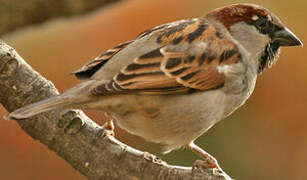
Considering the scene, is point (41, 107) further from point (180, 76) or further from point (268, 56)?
point (268, 56)

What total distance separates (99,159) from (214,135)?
1.90 m

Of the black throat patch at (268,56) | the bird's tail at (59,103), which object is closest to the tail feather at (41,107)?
the bird's tail at (59,103)

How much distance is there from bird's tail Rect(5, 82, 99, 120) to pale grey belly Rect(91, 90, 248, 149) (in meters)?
0.13

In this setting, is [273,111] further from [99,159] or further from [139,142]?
[99,159]

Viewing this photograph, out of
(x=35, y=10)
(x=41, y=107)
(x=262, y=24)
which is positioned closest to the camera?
(x=41, y=107)

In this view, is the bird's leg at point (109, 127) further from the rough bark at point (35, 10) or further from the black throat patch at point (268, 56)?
the black throat patch at point (268, 56)

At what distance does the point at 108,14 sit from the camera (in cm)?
534

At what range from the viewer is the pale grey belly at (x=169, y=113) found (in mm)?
3422

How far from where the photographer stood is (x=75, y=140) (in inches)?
129

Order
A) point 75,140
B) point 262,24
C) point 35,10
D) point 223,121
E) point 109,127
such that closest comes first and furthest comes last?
point 75,140 < point 109,127 < point 35,10 < point 262,24 < point 223,121

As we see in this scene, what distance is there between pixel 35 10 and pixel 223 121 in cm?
183

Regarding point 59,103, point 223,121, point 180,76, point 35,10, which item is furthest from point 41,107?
point 223,121

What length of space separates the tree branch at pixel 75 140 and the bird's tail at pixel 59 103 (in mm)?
135

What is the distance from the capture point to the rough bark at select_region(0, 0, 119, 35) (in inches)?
151
